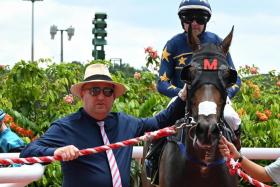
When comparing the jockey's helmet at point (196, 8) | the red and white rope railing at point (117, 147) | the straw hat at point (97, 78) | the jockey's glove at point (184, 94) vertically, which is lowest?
the red and white rope railing at point (117, 147)

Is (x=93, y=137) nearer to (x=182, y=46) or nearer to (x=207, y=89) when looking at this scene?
(x=207, y=89)

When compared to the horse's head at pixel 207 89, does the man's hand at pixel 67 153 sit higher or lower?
lower

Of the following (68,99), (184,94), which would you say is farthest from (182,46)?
(68,99)

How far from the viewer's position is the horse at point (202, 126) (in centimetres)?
428

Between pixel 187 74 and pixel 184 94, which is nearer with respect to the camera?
pixel 187 74

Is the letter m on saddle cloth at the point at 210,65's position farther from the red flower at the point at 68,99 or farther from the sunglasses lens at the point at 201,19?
the red flower at the point at 68,99

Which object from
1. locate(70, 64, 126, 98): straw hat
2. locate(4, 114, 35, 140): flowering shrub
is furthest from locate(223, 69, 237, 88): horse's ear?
locate(4, 114, 35, 140): flowering shrub

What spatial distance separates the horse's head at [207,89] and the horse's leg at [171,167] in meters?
0.61

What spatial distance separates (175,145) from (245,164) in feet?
2.93

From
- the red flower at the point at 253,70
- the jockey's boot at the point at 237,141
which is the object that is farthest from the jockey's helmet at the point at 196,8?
the red flower at the point at 253,70

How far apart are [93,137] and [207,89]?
894 millimetres

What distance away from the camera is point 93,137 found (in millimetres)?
4406

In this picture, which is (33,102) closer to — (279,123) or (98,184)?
(279,123)

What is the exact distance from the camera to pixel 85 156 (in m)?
4.32
